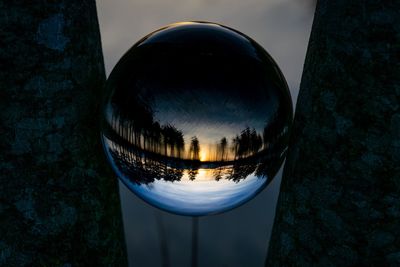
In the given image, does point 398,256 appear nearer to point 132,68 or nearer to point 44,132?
point 132,68

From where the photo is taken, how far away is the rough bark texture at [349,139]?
2.12 metres

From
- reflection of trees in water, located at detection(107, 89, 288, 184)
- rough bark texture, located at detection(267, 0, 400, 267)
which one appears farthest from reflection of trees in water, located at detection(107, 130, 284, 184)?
rough bark texture, located at detection(267, 0, 400, 267)

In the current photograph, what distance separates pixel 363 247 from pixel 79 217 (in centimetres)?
215

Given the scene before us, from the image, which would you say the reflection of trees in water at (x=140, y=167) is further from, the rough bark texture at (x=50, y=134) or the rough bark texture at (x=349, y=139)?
the rough bark texture at (x=349, y=139)

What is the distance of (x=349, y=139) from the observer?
89.5 inches

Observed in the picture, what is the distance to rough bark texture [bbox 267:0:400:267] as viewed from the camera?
83.4 inches

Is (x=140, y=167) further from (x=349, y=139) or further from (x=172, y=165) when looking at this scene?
(x=349, y=139)

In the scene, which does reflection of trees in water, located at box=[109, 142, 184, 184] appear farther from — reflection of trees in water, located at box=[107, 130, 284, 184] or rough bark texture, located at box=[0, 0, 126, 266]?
rough bark texture, located at box=[0, 0, 126, 266]

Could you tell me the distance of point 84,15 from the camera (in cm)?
237

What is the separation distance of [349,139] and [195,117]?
122 cm

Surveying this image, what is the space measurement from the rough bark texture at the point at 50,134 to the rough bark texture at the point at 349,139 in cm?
164

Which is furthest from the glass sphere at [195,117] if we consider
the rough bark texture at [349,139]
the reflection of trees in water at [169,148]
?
the rough bark texture at [349,139]

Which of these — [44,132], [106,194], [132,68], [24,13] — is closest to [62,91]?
[44,132]

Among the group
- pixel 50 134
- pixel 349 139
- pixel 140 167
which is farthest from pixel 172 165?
pixel 349 139
